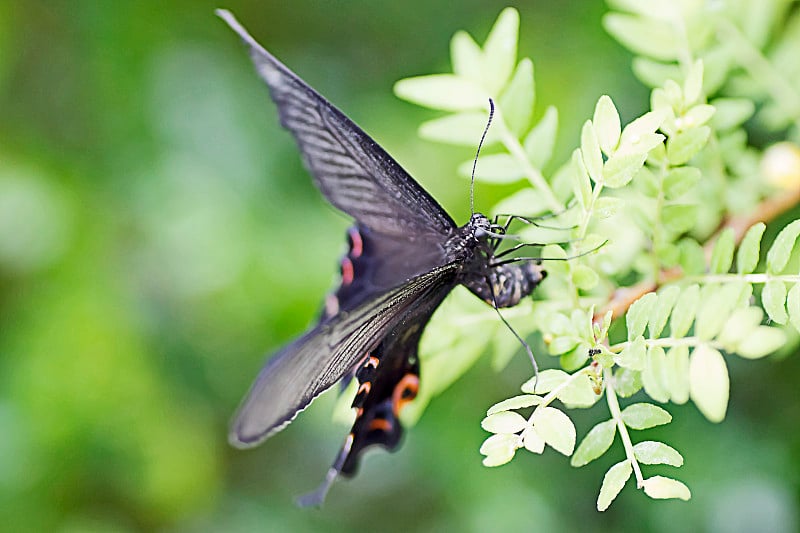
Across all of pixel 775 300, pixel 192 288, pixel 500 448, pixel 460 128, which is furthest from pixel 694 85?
pixel 192 288

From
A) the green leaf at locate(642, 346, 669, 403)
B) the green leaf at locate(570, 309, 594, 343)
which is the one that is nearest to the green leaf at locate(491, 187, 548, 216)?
the green leaf at locate(570, 309, 594, 343)

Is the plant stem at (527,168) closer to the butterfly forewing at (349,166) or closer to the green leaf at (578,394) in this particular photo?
the butterfly forewing at (349,166)

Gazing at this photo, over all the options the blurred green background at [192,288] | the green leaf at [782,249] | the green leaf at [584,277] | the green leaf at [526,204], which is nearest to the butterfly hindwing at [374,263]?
the green leaf at [526,204]

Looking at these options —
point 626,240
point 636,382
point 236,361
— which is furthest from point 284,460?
point 636,382

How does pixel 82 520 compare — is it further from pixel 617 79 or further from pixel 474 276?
pixel 617 79

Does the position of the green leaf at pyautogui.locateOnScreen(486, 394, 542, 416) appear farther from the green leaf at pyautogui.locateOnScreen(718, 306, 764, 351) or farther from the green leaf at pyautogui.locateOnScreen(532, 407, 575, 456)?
the green leaf at pyautogui.locateOnScreen(718, 306, 764, 351)
